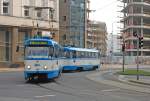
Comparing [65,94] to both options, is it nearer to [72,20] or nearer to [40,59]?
[40,59]

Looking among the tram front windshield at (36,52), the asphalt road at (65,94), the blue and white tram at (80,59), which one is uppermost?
the tram front windshield at (36,52)

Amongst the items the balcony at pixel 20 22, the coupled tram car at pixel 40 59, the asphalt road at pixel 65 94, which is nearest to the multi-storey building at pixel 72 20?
the balcony at pixel 20 22

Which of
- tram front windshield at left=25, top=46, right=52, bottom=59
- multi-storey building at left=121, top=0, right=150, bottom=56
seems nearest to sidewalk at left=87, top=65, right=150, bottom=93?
tram front windshield at left=25, top=46, right=52, bottom=59

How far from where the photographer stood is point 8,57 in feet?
221

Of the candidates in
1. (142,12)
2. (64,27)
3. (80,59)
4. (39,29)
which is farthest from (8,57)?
(142,12)

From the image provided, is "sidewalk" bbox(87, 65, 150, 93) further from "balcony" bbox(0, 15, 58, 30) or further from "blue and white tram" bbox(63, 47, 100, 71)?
"balcony" bbox(0, 15, 58, 30)

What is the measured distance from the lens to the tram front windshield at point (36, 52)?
29.8 m

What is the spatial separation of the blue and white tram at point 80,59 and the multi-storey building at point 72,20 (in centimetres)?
2692

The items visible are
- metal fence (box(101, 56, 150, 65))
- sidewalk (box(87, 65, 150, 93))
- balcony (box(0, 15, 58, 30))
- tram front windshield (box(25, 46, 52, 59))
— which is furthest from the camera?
metal fence (box(101, 56, 150, 65))

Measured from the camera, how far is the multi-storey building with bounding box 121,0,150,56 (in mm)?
118750

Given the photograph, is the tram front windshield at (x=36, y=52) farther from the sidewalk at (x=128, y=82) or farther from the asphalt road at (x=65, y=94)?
the sidewalk at (x=128, y=82)

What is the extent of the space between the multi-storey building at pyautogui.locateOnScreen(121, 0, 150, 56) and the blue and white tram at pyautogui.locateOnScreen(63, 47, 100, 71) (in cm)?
5825

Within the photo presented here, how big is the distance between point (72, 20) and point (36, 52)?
5946 cm

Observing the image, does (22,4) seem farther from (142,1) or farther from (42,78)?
(142,1)
